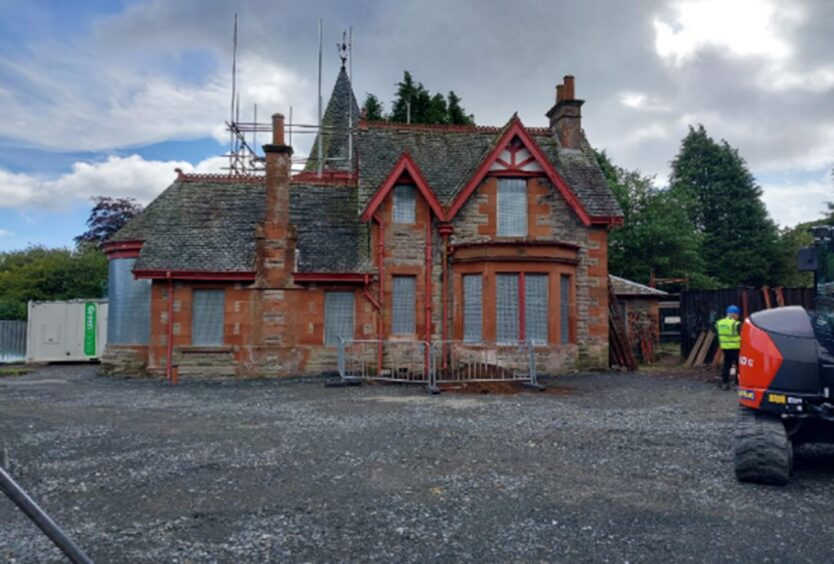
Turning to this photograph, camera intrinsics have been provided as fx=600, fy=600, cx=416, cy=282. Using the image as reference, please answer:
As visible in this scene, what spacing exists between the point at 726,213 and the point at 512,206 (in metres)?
34.8

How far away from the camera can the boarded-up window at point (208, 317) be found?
18359 millimetres

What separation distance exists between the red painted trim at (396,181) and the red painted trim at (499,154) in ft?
1.88

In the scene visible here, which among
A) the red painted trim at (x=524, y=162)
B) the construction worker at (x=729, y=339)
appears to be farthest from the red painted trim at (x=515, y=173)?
the construction worker at (x=729, y=339)

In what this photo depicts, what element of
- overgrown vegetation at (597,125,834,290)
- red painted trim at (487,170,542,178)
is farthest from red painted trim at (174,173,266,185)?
overgrown vegetation at (597,125,834,290)

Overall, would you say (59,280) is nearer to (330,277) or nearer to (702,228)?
(330,277)

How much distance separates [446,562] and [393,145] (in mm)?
17508

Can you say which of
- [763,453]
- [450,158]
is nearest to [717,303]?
[450,158]

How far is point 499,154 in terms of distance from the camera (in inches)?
727

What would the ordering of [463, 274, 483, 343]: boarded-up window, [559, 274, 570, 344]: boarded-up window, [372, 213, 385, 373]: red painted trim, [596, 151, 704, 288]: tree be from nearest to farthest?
[463, 274, 483, 343]: boarded-up window → [559, 274, 570, 344]: boarded-up window → [372, 213, 385, 373]: red painted trim → [596, 151, 704, 288]: tree

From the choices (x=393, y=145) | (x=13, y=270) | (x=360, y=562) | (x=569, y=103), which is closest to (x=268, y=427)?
(x=360, y=562)

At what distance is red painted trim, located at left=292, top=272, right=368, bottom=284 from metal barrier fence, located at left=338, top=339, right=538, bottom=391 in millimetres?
1966

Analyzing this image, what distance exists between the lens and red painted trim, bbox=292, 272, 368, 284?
18156 millimetres

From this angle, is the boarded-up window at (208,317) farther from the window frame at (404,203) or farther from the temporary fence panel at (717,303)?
the temporary fence panel at (717,303)

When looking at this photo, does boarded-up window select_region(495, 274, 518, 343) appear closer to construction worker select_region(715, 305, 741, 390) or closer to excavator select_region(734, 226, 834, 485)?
construction worker select_region(715, 305, 741, 390)
